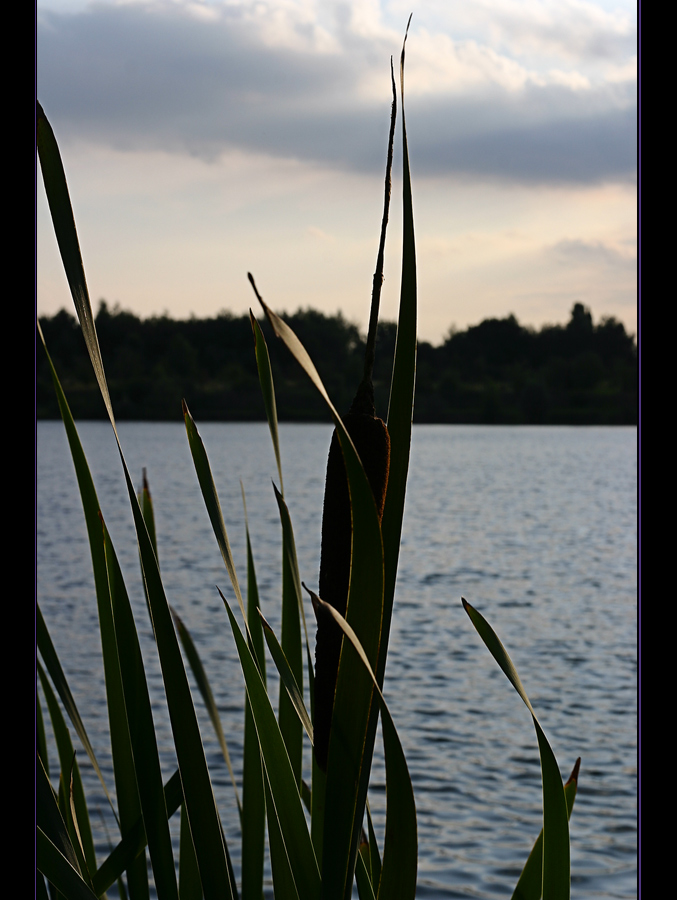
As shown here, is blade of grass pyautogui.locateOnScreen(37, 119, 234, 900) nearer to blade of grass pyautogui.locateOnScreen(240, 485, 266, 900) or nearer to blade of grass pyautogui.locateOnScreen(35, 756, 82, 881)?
blade of grass pyautogui.locateOnScreen(35, 756, 82, 881)

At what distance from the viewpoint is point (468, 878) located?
520 centimetres

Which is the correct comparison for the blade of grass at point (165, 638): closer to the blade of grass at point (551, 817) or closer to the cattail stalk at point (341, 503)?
the cattail stalk at point (341, 503)

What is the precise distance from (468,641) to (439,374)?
28769 mm

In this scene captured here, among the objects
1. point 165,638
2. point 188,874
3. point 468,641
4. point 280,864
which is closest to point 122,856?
point 188,874

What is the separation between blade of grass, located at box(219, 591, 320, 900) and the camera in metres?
0.54

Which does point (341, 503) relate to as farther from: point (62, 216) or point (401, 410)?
point (62, 216)

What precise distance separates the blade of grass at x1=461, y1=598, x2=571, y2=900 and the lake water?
487 centimetres

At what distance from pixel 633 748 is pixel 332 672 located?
8.43 meters

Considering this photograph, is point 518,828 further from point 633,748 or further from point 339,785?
point 339,785

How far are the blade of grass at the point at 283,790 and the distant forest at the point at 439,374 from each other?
72.9 ft

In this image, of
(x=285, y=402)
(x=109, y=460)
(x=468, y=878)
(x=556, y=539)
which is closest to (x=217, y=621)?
(x=468, y=878)

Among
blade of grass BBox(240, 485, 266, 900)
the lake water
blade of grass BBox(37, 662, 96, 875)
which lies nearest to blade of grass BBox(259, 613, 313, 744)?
blade of grass BBox(240, 485, 266, 900)

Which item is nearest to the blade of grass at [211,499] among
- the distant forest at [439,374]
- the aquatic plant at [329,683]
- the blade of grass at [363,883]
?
the aquatic plant at [329,683]
